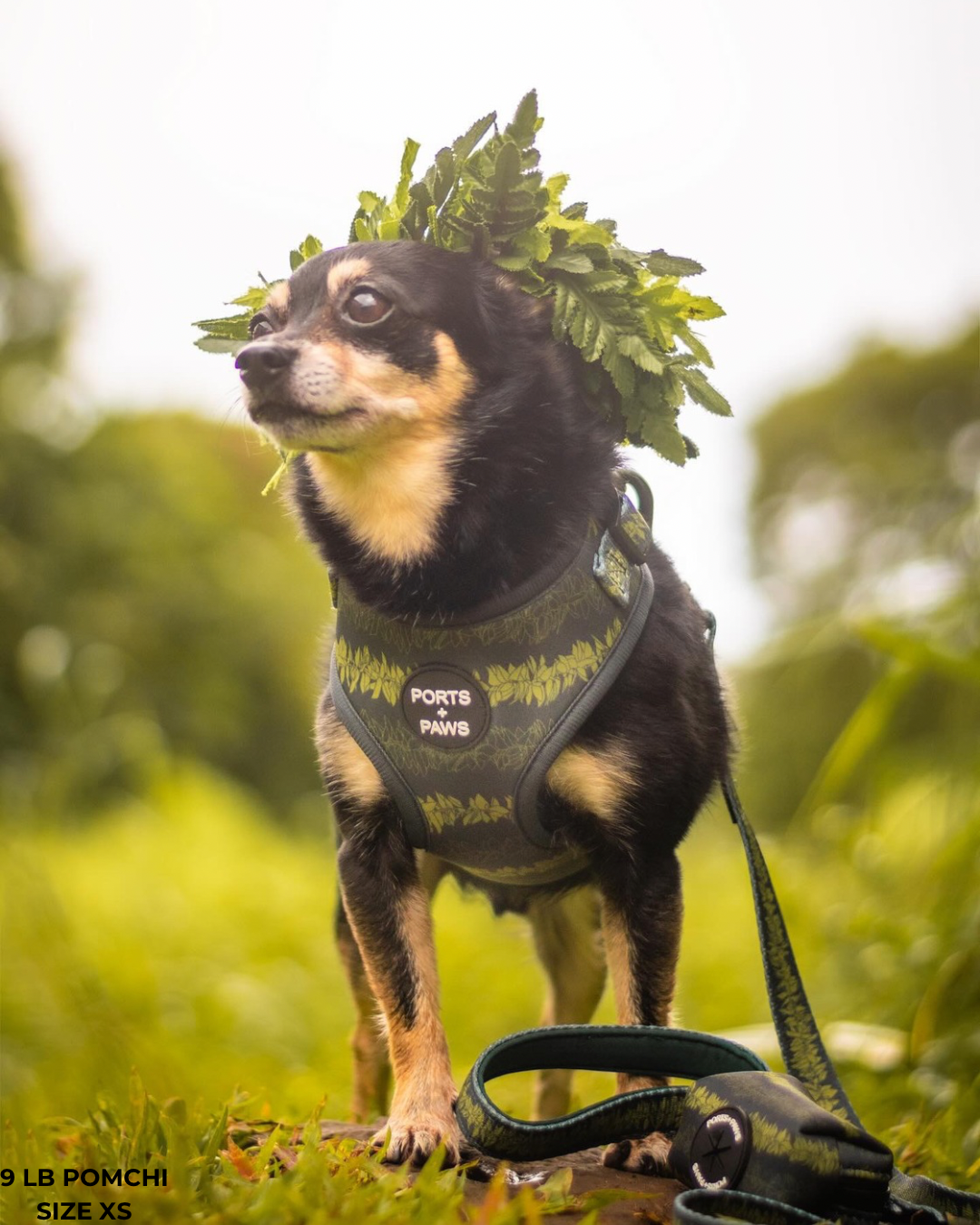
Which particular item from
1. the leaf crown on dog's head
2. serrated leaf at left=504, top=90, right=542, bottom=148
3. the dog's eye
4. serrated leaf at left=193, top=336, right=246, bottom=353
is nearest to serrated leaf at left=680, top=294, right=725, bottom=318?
the leaf crown on dog's head

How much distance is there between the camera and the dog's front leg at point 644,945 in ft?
7.58

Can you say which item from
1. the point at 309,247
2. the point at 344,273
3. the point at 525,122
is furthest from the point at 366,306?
the point at 525,122

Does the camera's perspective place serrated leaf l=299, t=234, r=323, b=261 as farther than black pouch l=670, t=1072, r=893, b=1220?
Yes

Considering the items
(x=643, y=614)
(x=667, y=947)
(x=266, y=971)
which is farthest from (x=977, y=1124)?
(x=266, y=971)

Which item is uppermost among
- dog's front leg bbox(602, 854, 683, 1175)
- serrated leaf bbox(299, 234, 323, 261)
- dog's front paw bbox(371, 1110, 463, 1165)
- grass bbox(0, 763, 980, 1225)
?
serrated leaf bbox(299, 234, 323, 261)

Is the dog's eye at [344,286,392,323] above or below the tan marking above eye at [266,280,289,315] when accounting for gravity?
below

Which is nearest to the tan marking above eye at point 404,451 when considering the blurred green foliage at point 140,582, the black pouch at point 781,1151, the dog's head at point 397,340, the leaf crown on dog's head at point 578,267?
the dog's head at point 397,340

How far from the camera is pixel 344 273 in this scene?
2.42m

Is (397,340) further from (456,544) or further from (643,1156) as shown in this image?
(643,1156)

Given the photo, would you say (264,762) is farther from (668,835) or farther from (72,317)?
(668,835)

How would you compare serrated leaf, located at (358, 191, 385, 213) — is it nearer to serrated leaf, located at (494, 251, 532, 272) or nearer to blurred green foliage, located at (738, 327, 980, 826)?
serrated leaf, located at (494, 251, 532, 272)

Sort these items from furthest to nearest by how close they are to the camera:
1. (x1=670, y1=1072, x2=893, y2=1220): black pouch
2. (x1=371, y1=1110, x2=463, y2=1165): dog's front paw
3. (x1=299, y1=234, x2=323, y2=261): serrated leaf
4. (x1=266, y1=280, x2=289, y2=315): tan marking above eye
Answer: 1. (x1=299, y1=234, x2=323, y2=261): serrated leaf
2. (x1=266, y1=280, x2=289, y2=315): tan marking above eye
3. (x1=371, y1=1110, x2=463, y2=1165): dog's front paw
4. (x1=670, y1=1072, x2=893, y2=1220): black pouch

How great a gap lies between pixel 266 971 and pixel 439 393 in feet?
17.8

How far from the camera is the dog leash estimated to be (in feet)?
6.04
